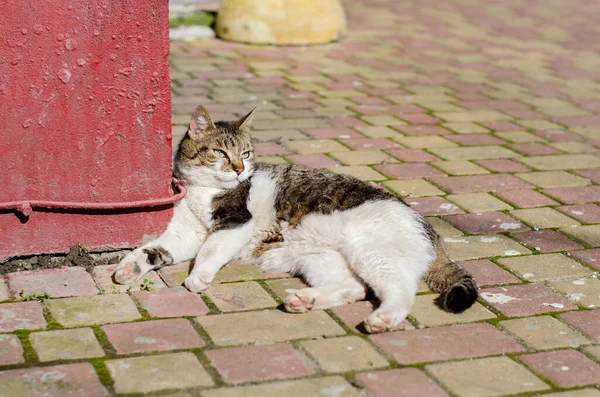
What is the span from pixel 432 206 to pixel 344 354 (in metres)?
2.01

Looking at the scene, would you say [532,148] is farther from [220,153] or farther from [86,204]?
[86,204]

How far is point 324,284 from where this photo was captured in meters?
4.06

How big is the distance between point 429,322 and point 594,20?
9.73 metres

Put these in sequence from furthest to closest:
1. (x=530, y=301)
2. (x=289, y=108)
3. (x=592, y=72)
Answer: (x=592, y=72), (x=289, y=108), (x=530, y=301)

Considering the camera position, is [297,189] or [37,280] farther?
[297,189]

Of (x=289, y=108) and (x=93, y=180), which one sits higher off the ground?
(x=93, y=180)

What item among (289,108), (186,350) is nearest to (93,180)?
(186,350)

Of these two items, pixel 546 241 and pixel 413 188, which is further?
pixel 413 188

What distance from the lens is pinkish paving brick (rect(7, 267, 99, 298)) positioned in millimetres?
3982

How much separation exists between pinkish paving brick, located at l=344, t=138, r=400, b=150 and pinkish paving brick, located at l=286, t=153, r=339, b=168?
0.40 m

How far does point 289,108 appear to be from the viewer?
723 cm

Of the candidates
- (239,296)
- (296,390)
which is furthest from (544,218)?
(296,390)

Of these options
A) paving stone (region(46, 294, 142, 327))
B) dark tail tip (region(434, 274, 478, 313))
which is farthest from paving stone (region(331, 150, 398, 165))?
paving stone (region(46, 294, 142, 327))

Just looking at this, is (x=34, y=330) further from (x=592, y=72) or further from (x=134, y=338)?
(x=592, y=72)
